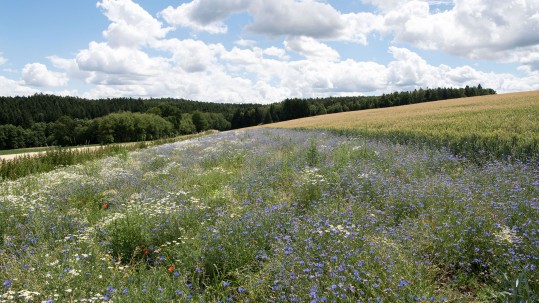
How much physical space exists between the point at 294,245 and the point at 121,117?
79638 millimetres

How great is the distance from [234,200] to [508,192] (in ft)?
16.7

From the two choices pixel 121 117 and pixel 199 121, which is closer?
pixel 121 117

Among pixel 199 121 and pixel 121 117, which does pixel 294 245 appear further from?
pixel 199 121

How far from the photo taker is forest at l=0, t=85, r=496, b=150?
242 feet

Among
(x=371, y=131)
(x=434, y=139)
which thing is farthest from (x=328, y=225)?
(x=371, y=131)

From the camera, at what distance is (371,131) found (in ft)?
55.8

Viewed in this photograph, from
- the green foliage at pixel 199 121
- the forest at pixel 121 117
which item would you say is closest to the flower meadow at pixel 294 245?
the forest at pixel 121 117

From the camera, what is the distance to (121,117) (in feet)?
249

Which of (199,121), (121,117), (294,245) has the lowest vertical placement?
(294,245)

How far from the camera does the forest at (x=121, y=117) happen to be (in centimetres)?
7362

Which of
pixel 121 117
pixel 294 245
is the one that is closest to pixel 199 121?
pixel 121 117

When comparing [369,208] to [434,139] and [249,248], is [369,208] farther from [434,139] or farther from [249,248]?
[434,139]

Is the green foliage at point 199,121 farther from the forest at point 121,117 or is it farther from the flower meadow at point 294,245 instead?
the flower meadow at point 294,245

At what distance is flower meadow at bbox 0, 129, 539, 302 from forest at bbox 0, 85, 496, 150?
54.6 metres
